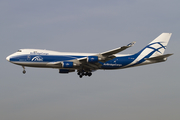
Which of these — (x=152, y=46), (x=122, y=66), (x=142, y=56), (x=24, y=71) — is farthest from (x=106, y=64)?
(x=24, y=71)

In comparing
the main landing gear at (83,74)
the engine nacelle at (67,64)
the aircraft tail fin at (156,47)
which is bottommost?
the main landing gear at (83,74)

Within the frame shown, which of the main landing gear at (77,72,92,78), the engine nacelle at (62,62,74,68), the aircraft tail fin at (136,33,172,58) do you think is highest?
the aircraft tail fin at (136,33,172,58)

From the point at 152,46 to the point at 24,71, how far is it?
23.7m

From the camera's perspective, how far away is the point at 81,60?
42844mm

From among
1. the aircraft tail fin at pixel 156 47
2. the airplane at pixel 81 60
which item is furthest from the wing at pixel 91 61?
the aircraft tail fin at pixel 156 47

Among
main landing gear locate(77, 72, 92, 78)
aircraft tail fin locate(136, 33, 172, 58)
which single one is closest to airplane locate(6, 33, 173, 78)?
main landing gear locate(77, 72, 92, 78)

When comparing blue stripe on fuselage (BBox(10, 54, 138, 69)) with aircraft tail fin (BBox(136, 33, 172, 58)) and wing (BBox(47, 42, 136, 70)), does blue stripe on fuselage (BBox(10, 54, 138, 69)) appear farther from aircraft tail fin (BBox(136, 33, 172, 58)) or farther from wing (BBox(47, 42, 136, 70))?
aircraft tail fin (BBox(136, 33, 172, 58))

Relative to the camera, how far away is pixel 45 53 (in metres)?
43.7

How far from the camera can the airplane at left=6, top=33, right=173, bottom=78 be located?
42.3 metres

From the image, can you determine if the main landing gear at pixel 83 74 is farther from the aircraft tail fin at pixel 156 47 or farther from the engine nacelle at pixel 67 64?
the aircraft tail fin at pixel 156 47

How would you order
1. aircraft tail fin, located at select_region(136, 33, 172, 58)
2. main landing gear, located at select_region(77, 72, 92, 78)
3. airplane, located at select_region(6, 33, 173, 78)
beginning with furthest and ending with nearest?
aircraft tail fin, located at select_region(136, 33, 172, 58) < main landing gear, located at select_region(77, 72, 92, 78) < airplane, located at select_region(6, 33, 173, 78)

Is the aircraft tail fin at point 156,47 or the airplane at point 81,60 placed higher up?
the aircraft tail fin at point 156,47

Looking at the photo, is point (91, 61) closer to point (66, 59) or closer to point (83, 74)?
point (66, 59)

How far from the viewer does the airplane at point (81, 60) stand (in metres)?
42.3
